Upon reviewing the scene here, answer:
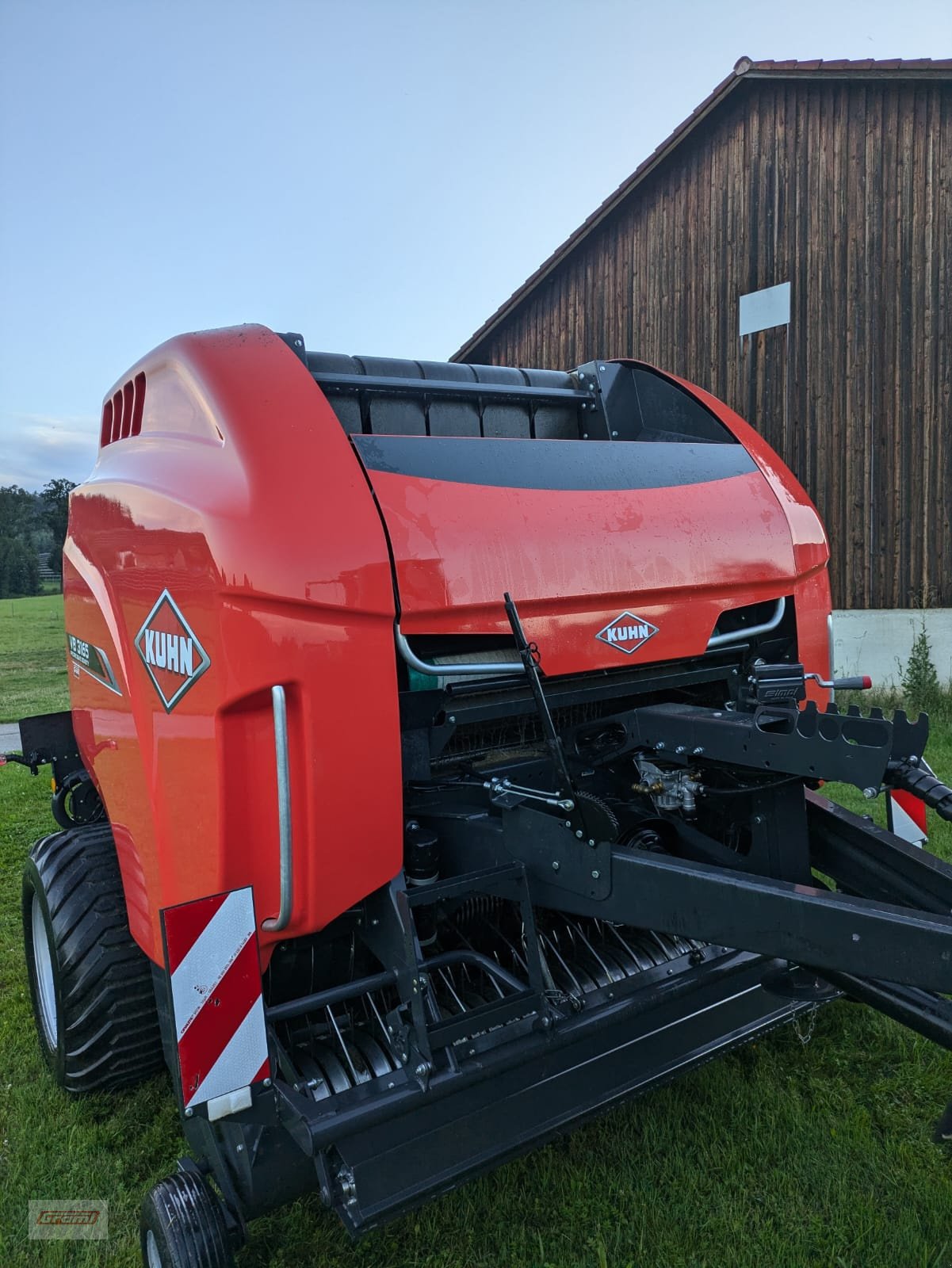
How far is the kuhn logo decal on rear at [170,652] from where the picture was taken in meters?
1.90

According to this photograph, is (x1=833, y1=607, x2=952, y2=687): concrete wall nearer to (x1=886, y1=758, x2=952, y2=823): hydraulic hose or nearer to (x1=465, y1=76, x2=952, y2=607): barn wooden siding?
(x1=465, y1=76, x2=952, y2=607): barn wooden siding

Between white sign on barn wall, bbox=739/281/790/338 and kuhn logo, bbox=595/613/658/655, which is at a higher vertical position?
white sign on barn wall, bbox=739/281/790/338

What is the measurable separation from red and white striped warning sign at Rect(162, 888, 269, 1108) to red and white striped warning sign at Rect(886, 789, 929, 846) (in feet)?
6.98

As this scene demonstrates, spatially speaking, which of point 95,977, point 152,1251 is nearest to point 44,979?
point 95,977

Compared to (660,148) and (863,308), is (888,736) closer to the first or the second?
(863,308)

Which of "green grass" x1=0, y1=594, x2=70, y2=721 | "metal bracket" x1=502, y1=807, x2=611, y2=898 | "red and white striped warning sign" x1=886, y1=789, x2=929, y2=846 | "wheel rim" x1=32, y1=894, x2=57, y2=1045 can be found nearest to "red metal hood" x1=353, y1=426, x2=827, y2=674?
"metal bracket" x1=502, y1=807, x2=611, y2=898

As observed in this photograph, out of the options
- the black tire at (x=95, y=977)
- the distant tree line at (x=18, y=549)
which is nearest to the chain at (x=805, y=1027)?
the black tire at (x=95, y=977)

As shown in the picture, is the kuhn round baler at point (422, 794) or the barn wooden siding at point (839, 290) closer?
the kuhn round baler at point (422, 794)

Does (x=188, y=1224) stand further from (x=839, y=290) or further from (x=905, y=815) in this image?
(x=839, y=290)

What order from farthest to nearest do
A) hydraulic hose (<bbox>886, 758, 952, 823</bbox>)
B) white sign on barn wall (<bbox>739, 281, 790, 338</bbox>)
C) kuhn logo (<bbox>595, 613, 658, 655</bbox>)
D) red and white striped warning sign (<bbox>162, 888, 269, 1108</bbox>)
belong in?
white sign on barn wall (<bbox>739, 281, 790, 338</bbox>), kuhn logo (<bbox>595, 613, 658, 655</bbox>), hydraulic hose (<bbox>886, 758, 952, 823</bbox>), red and white striped warning sign (<bbox>162, 888, 269, 1108</bbox>)

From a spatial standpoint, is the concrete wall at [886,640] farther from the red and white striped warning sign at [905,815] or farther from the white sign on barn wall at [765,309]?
the red and white striped warning sign at [905,815]

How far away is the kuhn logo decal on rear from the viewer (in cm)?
190

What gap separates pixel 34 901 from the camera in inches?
117

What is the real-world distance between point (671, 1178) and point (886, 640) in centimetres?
711
